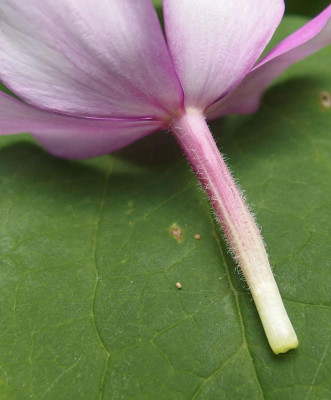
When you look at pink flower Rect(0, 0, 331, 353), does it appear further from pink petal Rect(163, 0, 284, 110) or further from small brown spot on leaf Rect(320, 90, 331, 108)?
small brown spot on leaf Rect(320, 90, 331, 108)

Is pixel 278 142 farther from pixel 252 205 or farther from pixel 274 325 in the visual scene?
pixel 274 325

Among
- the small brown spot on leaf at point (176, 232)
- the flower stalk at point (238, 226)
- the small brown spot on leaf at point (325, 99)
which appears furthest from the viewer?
the small brown spot on leaf at point (325, 99)

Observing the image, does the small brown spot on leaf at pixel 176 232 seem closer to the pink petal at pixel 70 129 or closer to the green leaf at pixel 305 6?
the pink petal at pixel 70 129

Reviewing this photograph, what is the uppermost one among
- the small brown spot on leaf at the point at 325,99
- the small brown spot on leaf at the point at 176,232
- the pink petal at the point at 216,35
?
the pink petal at the point at 216,35

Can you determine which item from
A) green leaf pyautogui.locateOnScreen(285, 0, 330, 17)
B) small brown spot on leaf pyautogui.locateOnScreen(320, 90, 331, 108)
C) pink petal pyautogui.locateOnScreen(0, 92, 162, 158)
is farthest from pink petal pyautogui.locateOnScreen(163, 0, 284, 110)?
green leaf pyautogui.locateOnScreen(285, 0, 330, 17)

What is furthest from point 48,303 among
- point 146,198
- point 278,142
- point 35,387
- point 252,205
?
point 278,142

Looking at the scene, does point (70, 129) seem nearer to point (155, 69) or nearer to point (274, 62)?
point (155, 69)

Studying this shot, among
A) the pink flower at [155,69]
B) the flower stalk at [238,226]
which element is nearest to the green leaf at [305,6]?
the pink flower at [155,69]

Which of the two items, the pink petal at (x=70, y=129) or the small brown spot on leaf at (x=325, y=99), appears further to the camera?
the small brown spot on leaf at (x=325, y=99)
